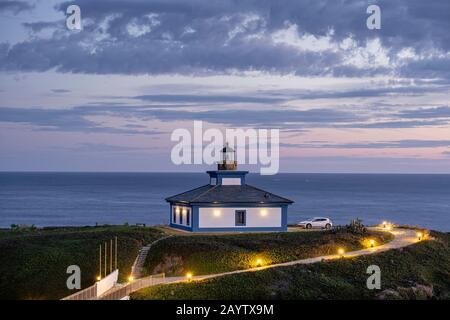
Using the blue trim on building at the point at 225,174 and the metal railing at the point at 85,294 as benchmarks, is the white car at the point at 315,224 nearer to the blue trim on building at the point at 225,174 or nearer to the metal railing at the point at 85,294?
Result: the blue trim on building at the point at 225,174

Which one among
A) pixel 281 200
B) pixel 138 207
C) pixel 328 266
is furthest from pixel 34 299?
pixel 138 207

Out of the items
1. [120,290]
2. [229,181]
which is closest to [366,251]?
[229,181]

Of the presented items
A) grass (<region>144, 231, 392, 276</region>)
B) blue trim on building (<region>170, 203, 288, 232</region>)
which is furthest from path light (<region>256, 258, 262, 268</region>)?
blue trim on building (<region>170, 203, 288, 232</region>)

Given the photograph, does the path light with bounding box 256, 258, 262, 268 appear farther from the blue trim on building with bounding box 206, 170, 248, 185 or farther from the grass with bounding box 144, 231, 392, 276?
the blue trim on building with bounding box 206, 170, 248, 185

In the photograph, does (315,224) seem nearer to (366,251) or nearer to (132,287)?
(366,251)

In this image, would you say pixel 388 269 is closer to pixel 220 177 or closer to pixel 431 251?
pixel 431 251

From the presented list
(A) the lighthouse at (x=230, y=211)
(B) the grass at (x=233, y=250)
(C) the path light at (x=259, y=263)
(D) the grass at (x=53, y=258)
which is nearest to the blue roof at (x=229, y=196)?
(A) the lighthouse at (x=230, y=211)
